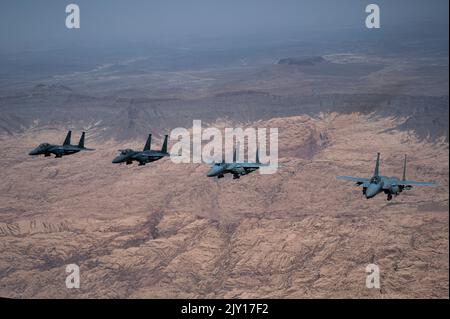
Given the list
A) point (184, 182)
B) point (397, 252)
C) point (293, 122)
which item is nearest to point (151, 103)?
point (293, 122)

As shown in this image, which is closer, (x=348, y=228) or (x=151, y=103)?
(x=348, y=228)

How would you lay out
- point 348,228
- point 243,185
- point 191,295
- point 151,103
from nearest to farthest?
point 191,295 → point 348,228 → point 243,185 → point 151,103

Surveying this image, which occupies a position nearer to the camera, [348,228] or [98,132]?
[348,228]

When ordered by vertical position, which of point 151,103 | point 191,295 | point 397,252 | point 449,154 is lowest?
point 191,295

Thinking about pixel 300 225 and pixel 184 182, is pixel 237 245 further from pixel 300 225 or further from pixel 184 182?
pixel 184 182

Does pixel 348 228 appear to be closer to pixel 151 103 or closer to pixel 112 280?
pixel 112 280

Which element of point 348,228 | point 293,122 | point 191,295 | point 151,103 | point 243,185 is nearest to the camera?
point 191,295

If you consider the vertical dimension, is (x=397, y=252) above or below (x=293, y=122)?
below

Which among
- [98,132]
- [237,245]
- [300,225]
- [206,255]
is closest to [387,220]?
[300,225]
